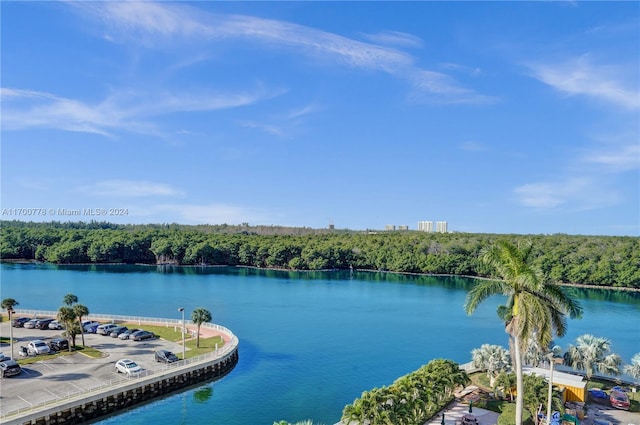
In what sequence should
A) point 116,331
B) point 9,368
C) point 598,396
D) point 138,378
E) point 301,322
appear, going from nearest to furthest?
1. point 598,396
2. point 9,368
3. point 138,378
4. point 116,331
5. point 301,322

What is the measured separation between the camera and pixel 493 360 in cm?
3459

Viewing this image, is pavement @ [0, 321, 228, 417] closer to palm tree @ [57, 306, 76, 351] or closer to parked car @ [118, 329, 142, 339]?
parked car @ [118, 329, 142, 339]

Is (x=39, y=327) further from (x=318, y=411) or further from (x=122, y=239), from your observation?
(x=122, y=239)

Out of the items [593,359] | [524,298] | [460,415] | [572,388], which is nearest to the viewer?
[524,298]

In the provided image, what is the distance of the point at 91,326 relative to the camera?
50.0 meters

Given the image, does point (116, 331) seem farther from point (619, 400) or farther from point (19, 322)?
point (619, 400)

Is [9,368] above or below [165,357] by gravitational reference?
below

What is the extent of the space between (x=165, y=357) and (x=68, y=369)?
729 cm

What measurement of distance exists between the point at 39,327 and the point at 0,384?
765 inches

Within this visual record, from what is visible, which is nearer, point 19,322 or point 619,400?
point 619,400

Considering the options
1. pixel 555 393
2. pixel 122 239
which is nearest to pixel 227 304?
pixel 555 393

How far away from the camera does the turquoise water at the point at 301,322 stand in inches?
1422

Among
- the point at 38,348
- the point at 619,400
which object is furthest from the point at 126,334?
the point at 619,400

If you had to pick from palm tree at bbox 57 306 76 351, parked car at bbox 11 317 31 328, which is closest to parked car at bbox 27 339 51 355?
palm tree at bbox 57 306 76 351
